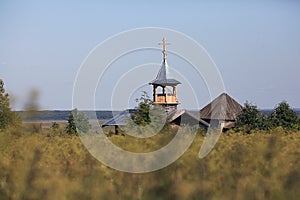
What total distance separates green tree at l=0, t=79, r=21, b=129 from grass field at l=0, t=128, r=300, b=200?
84 centimetres

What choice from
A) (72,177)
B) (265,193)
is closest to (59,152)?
(72,177)

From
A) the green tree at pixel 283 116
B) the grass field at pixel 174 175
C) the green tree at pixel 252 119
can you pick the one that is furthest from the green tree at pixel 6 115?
the green tree at pixel 283 116

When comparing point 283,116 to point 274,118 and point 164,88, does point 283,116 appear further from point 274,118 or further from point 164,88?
point 164,88

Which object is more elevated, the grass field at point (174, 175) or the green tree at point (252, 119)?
the green tree at point (252, 119)

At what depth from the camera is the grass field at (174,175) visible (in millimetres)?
7375

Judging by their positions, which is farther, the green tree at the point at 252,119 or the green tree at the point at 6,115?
the green tree at the point at 252,119

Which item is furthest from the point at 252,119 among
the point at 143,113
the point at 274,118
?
the point at 143,113

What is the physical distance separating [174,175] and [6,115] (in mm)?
3231

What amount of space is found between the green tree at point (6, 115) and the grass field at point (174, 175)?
839mm

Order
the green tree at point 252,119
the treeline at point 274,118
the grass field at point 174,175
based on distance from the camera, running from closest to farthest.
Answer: the grass field at point 174,175 < the green tree at point 252,119 < the treeline at point 274,118

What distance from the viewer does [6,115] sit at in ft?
30.2

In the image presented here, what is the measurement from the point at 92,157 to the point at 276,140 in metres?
2.55

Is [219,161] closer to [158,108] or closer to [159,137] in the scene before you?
[159,137]

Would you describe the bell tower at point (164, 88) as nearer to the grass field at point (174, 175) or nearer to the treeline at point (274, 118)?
the treeline at point (274, 118)
